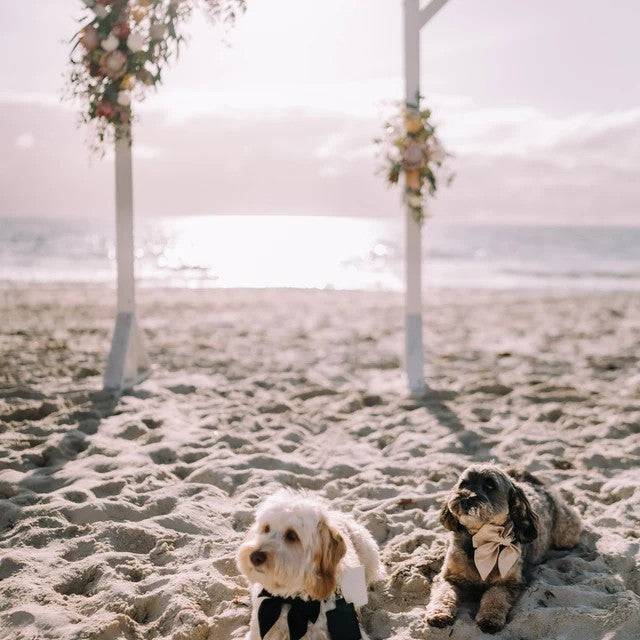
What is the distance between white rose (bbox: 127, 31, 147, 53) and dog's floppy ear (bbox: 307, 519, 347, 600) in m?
4.90

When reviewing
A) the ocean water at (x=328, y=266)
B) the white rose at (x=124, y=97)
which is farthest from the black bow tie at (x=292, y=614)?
the ocean water at (x=328, y=266)

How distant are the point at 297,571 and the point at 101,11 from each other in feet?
17.3

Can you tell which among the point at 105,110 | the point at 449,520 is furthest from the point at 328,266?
the point at 449,520

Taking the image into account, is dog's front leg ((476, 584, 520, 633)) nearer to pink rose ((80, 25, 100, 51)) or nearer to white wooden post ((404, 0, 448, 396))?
white wooden post ((404, 0, 448, 396))

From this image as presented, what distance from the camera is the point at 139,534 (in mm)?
4141

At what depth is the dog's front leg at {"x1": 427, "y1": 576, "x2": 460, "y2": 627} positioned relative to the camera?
3.30m

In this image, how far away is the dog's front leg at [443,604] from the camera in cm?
330

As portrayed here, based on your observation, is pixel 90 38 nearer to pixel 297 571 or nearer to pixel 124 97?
pixel 124 97

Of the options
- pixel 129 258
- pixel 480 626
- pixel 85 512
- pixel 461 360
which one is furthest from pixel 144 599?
pixel 461 360

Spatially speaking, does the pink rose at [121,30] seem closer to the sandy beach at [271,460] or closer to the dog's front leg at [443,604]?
the sandy beach at [271,460]

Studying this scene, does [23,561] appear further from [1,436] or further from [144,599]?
[1,436]

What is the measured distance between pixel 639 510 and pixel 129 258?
17.7 ft

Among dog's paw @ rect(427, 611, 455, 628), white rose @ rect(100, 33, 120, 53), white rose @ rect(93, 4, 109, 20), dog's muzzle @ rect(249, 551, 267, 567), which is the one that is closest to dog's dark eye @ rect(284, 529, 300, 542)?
dog's muzzle @ rect(249, 551, 267, 567)

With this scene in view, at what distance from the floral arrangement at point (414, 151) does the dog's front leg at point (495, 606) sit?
4442 millimetres
